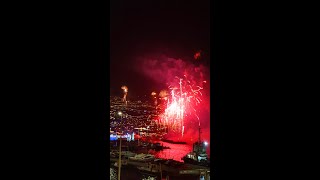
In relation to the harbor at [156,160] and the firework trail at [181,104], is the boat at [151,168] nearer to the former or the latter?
the harbor at [156,160]

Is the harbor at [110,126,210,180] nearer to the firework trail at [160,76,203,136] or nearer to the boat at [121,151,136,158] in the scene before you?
the boat at [121,151,136,158]

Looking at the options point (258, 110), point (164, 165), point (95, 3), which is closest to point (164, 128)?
point (164, 165)

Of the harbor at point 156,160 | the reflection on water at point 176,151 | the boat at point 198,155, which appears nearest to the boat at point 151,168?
the harbor at point 156,160

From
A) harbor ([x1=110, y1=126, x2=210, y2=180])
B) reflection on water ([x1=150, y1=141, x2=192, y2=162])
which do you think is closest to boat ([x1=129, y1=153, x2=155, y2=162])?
harbor ([x1=110, y1=126, x2=210, y2=180])

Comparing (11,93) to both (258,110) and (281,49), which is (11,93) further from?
(281,49)

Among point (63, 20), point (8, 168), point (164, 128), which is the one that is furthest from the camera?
point (164, 128)

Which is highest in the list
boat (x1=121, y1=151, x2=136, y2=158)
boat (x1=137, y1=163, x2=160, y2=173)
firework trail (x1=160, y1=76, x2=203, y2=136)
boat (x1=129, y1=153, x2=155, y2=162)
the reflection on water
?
firework trail (x1=160, y1=76, x2=203, y2=136)

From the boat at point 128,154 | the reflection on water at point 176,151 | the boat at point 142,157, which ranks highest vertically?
the reflection on water at point 176,151

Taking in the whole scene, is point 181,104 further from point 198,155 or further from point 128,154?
point 128,154

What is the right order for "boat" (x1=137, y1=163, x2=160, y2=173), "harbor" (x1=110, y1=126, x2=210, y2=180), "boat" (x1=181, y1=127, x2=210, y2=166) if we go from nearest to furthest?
1. "boat" (x1=181, y1=127, x2=210, y2=166)
2. "harbor" (x1=110, y1=126, x2=210, y2=180)
3. "boat" (x1=137, y1=163, x2=160, y2=173)

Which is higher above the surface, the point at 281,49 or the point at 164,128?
the point at 281,49

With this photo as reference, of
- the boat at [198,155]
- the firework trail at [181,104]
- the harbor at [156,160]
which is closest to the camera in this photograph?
the boat at [198,155]
